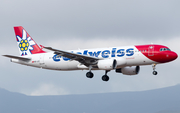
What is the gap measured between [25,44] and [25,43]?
24 cm

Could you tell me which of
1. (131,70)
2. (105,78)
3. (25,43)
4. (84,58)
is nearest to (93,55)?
(84,58)

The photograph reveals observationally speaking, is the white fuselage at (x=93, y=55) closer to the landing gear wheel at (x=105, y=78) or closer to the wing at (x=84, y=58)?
the wing at (x=84, y=58)

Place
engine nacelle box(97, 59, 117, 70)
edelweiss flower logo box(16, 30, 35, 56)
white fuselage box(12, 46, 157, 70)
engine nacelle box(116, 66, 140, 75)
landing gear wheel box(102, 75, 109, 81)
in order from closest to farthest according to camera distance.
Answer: engine nacelle box(97, 59, 117, 70)
white fuselage box(12, 46, 157, 70)
landing gear wheel box(102, 75, 109, 81)
engine nacelle box(116, 66, 140, 75)
edelweiss flower logo box(16, 30, 35, 56)

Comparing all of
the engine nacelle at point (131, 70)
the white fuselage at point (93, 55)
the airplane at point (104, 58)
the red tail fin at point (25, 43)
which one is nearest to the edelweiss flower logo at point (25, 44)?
the red tail fin at point (25, 43)

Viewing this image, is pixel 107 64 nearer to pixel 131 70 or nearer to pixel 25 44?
pixel 131 70

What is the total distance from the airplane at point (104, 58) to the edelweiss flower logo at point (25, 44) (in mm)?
1725

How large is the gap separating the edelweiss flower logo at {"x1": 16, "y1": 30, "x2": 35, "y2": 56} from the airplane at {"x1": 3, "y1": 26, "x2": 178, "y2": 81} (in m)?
1.73

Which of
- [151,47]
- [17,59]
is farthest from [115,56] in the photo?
[17,59]

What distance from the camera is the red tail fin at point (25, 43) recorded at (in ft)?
218

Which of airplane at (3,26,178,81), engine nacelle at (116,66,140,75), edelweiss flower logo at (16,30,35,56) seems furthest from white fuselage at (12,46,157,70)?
engine nacelle at (116,66,140,75)

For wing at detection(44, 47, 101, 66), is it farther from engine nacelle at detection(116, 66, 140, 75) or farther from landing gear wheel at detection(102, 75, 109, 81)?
engine nacelle at detection(116, 66, 140, 75)

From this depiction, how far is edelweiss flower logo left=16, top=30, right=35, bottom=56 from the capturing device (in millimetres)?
66938

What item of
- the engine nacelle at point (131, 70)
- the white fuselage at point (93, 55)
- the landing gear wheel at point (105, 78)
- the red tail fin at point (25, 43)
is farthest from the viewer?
the red tail fin at point (25, 43)

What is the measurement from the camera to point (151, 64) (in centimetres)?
5650
